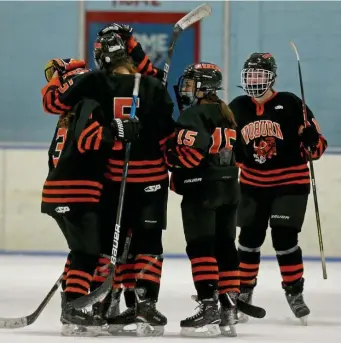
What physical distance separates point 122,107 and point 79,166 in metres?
0.27

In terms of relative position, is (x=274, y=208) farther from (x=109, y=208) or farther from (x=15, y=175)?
(x=15, y=175)

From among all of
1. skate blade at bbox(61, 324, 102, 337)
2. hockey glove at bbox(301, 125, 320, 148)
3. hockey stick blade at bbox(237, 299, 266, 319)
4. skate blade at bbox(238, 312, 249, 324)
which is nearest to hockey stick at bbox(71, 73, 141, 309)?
skate blade at bbox(61, 324, 102, 337)

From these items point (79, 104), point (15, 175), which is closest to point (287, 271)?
point (79, 104)

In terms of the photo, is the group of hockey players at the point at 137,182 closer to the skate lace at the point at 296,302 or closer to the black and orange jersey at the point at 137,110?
the black and orange jersey at the point at 137,110

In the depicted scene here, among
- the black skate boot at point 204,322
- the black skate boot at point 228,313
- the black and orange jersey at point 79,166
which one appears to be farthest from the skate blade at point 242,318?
the black and orange jersey at point 79,166

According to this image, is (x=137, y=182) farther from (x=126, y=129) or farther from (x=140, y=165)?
(x=126, y=129)

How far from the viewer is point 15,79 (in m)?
A: 7.83

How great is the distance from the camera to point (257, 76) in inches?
197

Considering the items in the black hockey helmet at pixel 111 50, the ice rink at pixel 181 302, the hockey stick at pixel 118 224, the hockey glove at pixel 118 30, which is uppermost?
the hockey glove at pixel 118 30

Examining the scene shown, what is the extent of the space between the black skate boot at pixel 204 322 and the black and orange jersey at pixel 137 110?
0.51 meters

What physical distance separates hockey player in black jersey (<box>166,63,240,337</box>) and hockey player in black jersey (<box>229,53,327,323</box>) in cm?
43

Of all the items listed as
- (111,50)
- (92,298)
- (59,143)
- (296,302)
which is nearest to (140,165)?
(59,143)

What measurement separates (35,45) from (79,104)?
3.56 metres

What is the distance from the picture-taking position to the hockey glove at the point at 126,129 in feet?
14.2
